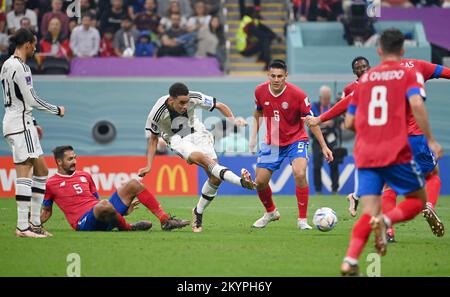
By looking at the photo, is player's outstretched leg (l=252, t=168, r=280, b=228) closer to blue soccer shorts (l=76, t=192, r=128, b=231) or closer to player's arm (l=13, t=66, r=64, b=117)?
blue soccer shorts (l=76, t=192, r=128, b=231)

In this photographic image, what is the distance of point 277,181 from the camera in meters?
21.3

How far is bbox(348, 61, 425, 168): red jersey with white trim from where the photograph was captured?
832 centimetres

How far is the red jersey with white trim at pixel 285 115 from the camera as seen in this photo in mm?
13352

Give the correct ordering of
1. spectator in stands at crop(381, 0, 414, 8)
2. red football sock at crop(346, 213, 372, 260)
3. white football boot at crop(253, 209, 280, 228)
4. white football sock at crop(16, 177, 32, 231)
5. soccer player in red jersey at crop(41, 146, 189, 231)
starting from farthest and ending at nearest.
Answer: spectator in stands at crop(381, 0, 414, 8) → white football boot at crop(253, 209, 280, 228) → soccer player in red jersey at crop(41, 146, 189, 231) → white football sock at crop(16, 177, 32, 231) → red football sock at crop(346, 213, 372, 260)

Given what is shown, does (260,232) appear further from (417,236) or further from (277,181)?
(277,181)

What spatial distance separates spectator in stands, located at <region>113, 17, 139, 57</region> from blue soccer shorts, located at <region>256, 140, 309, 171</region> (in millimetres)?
10838

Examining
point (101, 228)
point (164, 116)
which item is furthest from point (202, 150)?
point (101, 228)

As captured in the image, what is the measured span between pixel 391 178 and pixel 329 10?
17023mm

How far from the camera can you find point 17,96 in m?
11.4

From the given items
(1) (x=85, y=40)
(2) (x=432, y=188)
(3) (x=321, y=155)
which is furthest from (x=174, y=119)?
(1) (x=85, y=40)

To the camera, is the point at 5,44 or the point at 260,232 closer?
the point at 260,232

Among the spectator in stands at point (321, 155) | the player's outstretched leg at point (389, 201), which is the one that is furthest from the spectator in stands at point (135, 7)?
the player's outstretched leg at point (389, 201)

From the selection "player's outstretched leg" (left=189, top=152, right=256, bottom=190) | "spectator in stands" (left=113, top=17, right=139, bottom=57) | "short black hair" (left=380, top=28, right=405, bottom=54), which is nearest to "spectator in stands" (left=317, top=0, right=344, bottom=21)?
"spectator in stands" (left=113, top=17, right=139, bottom=57)

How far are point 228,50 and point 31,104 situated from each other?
41.8 ft
